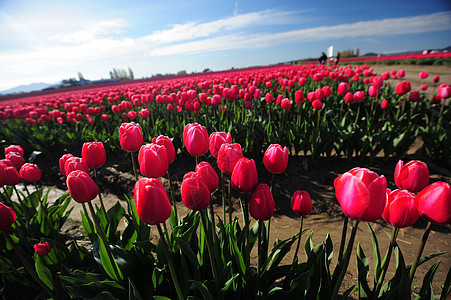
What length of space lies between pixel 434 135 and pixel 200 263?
171 inches

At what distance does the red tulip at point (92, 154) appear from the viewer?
163 cm

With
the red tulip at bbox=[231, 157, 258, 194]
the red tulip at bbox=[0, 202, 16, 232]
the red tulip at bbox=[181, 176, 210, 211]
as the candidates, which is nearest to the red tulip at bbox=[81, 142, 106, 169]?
the red tulip at bbox=[0, 202, 16, 232]

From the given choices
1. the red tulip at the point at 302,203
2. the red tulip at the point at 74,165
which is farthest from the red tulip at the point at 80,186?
the red tulip at the point at 302,203

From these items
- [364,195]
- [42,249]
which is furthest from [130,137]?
[364,195]

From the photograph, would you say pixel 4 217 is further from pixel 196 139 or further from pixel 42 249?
pixel 196 139

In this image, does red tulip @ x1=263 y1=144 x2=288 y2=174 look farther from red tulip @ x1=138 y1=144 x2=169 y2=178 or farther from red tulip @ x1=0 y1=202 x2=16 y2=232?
red tulip @ x1=0 y1=202 x2=16 y2=232

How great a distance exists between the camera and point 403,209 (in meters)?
1.05

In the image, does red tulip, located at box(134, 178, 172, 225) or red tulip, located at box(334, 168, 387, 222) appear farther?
red tulip, located at box(134, 178, 172, 225)

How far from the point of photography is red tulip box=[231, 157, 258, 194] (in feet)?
3.92

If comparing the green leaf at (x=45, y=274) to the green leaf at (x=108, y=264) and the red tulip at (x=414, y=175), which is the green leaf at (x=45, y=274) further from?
the red tulip at (x=414, y=175)

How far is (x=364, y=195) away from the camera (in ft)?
3.05

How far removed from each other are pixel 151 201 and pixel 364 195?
897mm

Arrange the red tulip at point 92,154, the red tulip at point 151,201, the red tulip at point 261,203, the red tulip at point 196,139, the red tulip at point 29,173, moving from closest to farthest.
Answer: the red tulip at point 151,201 < the red tulip at point 261,203 < the red tulip at point 196,139 < the red tulip at point 92,154 < the red tulip at point 29,173

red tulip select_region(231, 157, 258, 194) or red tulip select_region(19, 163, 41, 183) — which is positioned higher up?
red tulip select_region(231, 157, 258, 194)
